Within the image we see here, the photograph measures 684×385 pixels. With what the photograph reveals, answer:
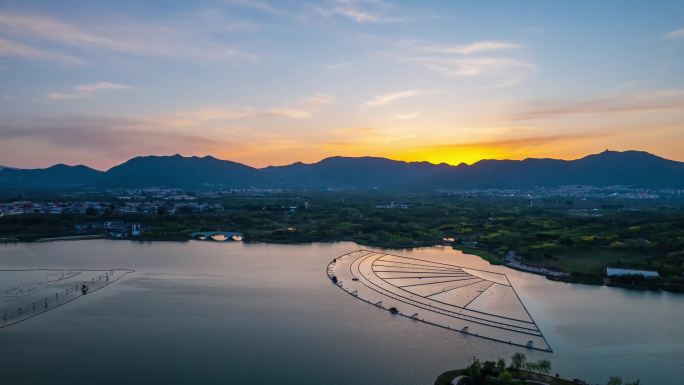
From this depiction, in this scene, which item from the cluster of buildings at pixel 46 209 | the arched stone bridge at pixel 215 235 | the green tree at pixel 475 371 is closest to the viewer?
the green tree at pixel 475 371

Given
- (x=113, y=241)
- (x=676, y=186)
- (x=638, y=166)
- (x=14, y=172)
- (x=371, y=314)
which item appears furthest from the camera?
(x=14, y=172)

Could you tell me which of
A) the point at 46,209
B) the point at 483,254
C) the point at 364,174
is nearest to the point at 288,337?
the point at 483,254

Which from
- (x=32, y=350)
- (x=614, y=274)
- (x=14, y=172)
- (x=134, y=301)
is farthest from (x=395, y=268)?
(x=14, y=172)

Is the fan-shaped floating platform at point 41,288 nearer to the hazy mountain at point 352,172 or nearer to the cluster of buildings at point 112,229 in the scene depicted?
the cluster of buildings at point 112,229

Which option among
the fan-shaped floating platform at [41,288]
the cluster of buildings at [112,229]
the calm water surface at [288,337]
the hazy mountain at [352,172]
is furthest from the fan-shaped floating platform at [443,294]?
the hazy mountain at [352,172]

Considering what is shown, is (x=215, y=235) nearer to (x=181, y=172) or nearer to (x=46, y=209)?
(x=46, y=209)

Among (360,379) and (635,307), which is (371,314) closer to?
(360,379)
